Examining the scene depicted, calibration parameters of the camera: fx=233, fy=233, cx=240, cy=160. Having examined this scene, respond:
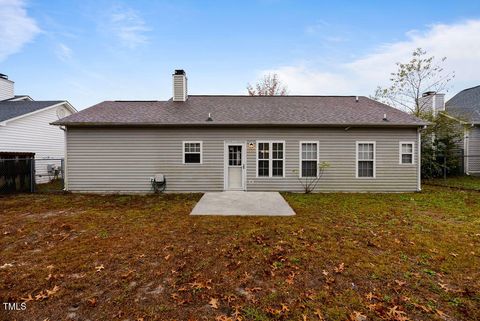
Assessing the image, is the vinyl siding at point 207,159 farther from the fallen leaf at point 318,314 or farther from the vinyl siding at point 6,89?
the vinyl siding at point 6,89

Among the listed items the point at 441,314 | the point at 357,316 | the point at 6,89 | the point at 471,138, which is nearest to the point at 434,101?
the point at 471,138

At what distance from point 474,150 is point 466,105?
17.5ft

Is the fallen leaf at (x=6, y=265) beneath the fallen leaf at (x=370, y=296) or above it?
above

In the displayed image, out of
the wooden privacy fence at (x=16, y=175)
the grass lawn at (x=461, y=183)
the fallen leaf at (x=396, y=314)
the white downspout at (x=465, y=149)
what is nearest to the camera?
the fallen leaf at (x=396, y=314)

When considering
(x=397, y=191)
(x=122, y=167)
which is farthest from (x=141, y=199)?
(x=397, y=191)

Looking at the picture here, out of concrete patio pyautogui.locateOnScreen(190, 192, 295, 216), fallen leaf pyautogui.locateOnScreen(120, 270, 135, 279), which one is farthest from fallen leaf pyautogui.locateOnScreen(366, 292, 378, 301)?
concrete patio pyautogui.locateOnScreen(190, 192, 295, 216)

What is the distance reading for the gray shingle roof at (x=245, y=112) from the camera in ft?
31.9

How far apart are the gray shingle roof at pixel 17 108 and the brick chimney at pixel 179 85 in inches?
337

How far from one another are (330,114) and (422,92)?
11132 millimetres

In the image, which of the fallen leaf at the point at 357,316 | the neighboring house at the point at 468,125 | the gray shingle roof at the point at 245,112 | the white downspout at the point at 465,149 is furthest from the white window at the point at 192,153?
the white downspout at the point at 465,149

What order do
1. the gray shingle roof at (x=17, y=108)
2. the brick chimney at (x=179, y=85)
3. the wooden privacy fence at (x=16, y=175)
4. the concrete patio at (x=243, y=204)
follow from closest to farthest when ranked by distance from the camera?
1. the concrete patio at (x=243, y=204)
2. the wooden privacy fence at (x=16, y=175)
3. the brick chimney at (x=179, y=85)
4. the gray shingle roof at (x=17, y=108)

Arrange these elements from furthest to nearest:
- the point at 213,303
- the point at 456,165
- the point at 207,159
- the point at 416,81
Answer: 1. the point at 416,81
2. the point at 456,165
3. the point at 207,159
4. the point at 213,303

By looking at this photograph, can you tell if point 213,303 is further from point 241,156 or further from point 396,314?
point 241,156

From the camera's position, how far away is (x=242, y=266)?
141 inches
